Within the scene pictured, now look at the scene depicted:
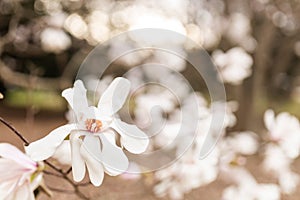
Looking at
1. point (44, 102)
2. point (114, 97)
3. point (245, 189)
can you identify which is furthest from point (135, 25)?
point (44, 102)

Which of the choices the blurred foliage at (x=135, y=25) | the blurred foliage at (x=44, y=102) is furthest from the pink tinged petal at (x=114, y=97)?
the blurred foliage at (x=44, y=102)

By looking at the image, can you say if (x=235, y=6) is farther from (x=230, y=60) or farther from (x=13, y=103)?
(x=13, y=103)

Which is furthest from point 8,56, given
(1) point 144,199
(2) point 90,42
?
(1) point 144,199

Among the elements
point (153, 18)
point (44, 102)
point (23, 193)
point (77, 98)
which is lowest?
point (44, 102)

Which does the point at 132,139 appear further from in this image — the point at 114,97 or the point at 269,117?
the point at 269,117

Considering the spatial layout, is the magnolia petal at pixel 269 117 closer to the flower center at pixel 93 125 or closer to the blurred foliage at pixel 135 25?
the flower center at pixel 93 125
